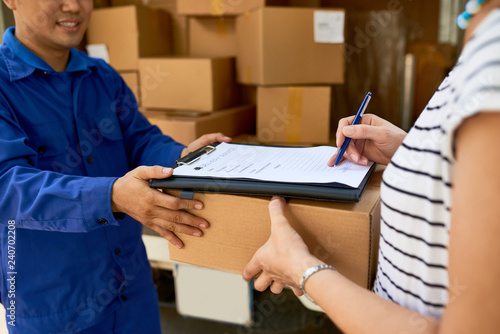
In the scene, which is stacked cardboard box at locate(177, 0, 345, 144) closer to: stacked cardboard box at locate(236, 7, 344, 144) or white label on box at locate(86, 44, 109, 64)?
stacked cardboard box at locate(236, 7, 344, 144)

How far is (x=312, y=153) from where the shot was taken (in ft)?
2.68

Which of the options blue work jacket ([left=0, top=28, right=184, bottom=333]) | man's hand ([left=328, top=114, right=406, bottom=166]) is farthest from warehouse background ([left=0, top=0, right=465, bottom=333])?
man's hand ([left=328, top=114, right=406, bottom=166])

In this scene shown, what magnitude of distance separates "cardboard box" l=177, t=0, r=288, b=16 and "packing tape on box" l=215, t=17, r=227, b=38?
15 cm

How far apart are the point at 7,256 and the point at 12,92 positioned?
0.37 meters

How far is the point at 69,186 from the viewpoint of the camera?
0.77 meters

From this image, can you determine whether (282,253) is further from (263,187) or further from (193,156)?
(193,156)

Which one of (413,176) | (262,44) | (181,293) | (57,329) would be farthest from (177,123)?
(413,176)

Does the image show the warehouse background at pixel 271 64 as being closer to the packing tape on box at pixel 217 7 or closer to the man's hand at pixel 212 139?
the packing tape on box at pixel 217 7

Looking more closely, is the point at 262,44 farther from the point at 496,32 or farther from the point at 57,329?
the point at 496,32

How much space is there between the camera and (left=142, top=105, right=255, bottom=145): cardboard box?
5.68ft

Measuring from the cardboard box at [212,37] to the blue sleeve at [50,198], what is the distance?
1464 mm

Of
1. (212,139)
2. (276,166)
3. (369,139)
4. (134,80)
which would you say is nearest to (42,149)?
(212,139)

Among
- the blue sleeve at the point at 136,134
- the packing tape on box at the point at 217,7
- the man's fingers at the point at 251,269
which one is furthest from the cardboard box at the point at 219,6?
the man's fingers at the point at 251,269

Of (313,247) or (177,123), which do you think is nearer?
(313,247)
